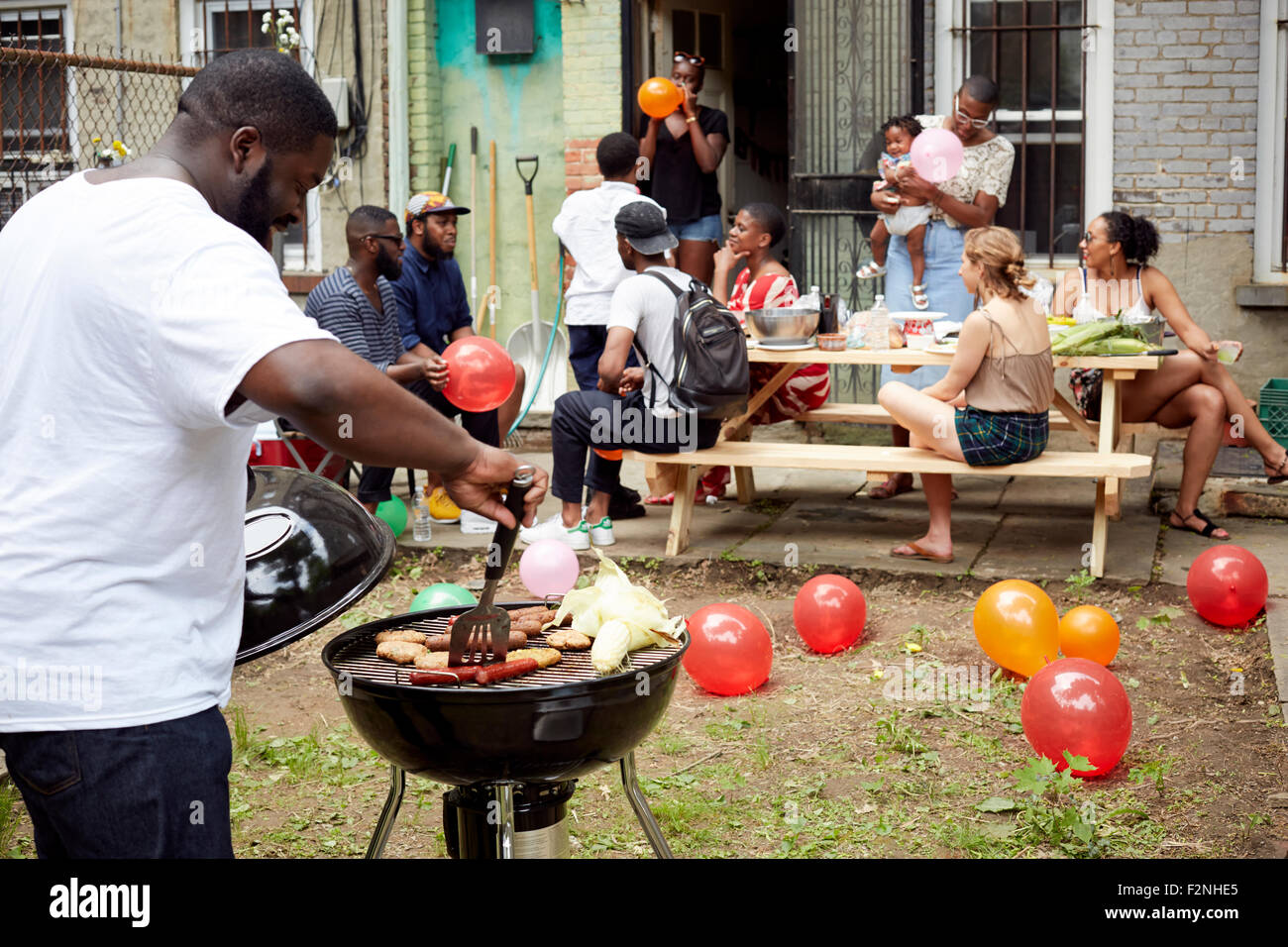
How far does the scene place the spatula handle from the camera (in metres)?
2.47

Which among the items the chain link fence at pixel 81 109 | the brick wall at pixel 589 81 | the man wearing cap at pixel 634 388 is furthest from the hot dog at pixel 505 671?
the chain link fence at pixel 81 109

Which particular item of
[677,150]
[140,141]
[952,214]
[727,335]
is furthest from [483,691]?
[140,141]

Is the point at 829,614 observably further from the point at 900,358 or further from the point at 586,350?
the point at 586,350

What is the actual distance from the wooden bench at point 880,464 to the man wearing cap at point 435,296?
1.12m

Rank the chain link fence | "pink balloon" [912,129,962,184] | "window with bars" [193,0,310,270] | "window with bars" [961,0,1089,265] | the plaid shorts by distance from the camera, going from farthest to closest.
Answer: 1. the chain link fence
2. "window with bars" [193,0,310,270]
3. "window with bars" [961,0,1089,265]
4. "pink balloon" [912,129,962,184]
5. the plaid shorts

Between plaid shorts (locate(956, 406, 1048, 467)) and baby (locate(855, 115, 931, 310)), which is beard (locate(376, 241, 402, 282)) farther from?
plaid shorts (locate(956, 406, 1048, 467))

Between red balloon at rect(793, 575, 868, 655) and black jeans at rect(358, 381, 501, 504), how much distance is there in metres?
2.16

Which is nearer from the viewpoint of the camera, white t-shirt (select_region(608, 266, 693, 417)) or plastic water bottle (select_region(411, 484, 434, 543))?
white t-shirt (select_region(608, 266, 693, 417))

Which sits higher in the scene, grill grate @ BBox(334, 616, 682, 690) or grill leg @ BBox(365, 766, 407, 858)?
grill grate @ BBox(334, 616, 682, 690)

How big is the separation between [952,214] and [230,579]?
6335mm

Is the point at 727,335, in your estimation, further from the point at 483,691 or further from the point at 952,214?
the point at 483,691

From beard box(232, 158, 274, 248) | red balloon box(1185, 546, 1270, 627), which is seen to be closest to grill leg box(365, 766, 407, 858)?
beard box(232, 158, 274, 248)

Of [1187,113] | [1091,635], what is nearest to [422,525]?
[1091,635]

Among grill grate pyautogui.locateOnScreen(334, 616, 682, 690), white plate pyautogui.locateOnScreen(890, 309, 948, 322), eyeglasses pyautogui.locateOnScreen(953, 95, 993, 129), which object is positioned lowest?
grill grate pyautogui.locateOnScreen(334, 616, 682, 690)
